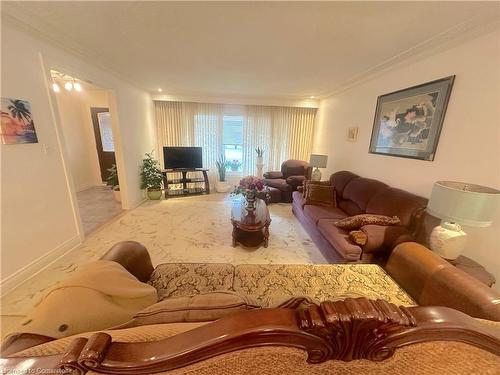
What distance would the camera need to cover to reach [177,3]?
1.59 m

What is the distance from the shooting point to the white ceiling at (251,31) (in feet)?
5.28

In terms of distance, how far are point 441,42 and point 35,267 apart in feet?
15.8

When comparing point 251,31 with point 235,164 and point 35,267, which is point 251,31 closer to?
point 35,267

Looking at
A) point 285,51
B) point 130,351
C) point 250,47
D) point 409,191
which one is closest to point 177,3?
point 250,47

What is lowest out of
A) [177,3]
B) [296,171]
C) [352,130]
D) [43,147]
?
[296,171]

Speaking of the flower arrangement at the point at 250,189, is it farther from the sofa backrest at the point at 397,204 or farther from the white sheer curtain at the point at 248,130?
the white sheer curtain at the point at 248,130

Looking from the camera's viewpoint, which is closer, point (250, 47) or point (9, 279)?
point (9, 279)

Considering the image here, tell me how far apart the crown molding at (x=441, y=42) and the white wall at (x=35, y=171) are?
160 inches

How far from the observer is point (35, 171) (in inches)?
82.4

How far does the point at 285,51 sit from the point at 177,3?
1324 millimetres

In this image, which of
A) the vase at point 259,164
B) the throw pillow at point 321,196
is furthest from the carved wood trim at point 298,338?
the vase at point 259,164

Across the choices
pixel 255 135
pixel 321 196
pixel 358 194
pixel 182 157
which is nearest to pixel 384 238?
pixel 358 194

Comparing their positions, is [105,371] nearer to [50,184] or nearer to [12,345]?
[12,345]

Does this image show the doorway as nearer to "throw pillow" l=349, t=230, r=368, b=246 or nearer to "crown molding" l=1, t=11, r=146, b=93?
"crown molding" l=1, t=11, r=146, b=93
